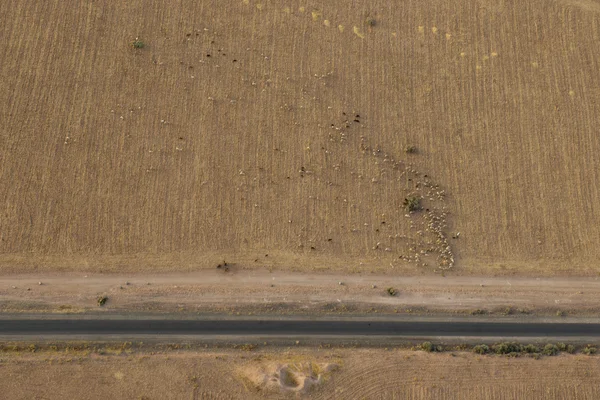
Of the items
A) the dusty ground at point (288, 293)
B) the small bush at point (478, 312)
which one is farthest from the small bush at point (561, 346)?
the small bush at point (478, 312)

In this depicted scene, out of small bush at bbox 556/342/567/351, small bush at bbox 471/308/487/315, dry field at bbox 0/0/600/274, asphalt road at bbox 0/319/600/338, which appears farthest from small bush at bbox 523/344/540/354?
dry field at bbox 0/0/600/274

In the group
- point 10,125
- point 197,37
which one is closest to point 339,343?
point 197,37

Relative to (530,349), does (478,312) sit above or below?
above

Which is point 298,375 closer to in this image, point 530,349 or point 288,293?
point 288,293

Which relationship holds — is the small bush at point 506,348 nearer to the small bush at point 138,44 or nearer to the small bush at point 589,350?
the small bush at point 589,350

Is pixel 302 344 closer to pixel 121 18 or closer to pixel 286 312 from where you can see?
pixel 286 312

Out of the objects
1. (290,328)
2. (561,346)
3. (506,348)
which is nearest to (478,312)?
(506,348)

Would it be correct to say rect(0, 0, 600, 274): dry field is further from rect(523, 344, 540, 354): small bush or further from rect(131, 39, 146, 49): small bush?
rect(523, 344, 540, 354): small bush
